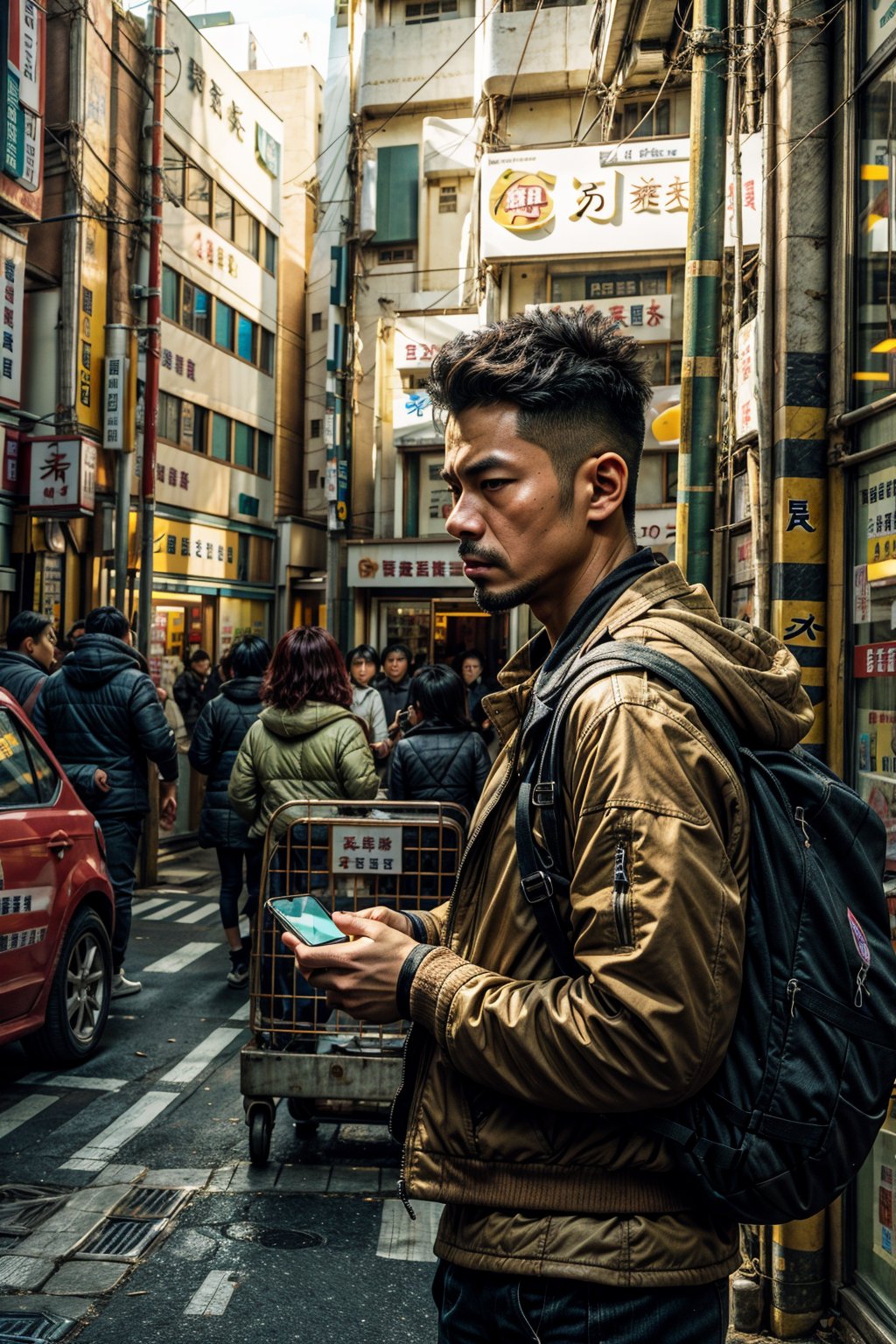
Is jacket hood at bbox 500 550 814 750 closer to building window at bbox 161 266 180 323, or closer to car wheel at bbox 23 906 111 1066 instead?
car wheel at bbox 23 906 111 1066

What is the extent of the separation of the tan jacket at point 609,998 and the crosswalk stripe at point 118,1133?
142 inches

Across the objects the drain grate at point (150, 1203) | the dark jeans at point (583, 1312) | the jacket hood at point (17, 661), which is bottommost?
the drain grate at point (150, 1203)

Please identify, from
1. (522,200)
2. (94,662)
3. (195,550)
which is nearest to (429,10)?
(522,200)

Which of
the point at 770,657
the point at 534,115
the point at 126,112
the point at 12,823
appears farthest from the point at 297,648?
the point at 534,115

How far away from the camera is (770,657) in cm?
170

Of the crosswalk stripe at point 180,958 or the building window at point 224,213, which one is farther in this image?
the building window at point 224,213

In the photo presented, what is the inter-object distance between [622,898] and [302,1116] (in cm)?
403

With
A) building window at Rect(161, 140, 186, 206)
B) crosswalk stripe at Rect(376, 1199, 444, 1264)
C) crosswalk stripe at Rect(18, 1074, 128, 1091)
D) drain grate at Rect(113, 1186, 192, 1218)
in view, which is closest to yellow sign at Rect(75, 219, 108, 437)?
building window at Rect(161, 140, 186, 206)

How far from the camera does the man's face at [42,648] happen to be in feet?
27.3

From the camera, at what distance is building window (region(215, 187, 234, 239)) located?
73.4 feet

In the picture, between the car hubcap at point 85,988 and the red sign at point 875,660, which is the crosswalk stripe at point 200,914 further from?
Result: the red sign at point 875,660

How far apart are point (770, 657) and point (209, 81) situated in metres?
23.0

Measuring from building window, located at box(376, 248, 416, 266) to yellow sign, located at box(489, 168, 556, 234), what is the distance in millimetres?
7982

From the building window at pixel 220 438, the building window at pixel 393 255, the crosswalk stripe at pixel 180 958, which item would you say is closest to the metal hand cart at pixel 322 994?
the crosswalk stripe at pixel 180 958
